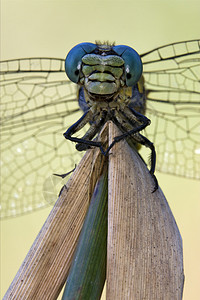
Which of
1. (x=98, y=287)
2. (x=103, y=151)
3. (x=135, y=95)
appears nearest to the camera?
(x=98, y=287)

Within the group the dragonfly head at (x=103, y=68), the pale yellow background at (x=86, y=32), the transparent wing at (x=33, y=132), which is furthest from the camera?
the pale yellow background at (x=86, y=32)

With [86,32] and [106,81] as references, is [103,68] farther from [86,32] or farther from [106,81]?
[86,32]

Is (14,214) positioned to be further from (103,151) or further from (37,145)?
(103,151)

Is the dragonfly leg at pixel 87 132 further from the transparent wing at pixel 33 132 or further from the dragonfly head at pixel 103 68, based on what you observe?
the transparent wing at pixel 33 132

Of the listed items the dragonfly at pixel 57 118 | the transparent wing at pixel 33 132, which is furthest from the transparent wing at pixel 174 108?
the transparent wing at pixel 33 132

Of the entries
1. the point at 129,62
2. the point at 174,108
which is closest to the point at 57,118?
the point at 174,108

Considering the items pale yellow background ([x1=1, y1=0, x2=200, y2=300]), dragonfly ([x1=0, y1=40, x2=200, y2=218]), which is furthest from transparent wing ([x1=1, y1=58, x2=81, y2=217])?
pale yellow background ([x1=1, y1=0, x2=200, y2=300])

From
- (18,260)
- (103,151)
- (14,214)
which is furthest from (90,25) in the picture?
(103,151)

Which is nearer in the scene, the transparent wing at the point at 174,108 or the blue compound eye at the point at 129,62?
the blue compound eye at the point at 129,62
